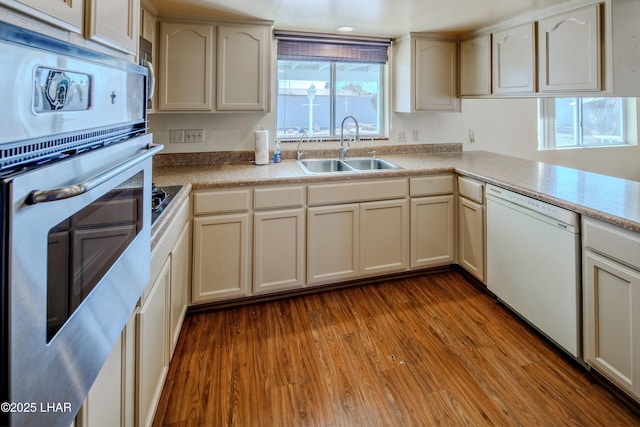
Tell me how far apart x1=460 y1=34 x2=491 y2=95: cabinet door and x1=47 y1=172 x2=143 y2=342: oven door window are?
9.75 feet

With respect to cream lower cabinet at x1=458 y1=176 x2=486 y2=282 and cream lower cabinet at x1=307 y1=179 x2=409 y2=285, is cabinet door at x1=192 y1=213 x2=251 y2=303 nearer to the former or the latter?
cream lower cabinet at x1=307 y1=179 x2=409 y2=285

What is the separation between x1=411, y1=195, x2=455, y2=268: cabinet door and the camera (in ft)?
9.21

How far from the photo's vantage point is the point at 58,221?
52cm

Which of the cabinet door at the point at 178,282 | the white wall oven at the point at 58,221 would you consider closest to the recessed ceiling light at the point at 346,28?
the cabinet door at the point at 178,282

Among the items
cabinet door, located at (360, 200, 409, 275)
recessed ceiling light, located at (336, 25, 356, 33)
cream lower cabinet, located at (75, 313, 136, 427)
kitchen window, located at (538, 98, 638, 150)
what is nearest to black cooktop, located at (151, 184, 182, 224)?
cream lower cabinet, located at (75, 313, 136, 427)

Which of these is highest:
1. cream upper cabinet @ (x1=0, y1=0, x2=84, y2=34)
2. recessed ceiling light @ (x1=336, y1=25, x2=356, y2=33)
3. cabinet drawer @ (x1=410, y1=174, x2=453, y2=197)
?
recessed ceiling light @ (x1=336, y1=25, x2=356, y2=33)

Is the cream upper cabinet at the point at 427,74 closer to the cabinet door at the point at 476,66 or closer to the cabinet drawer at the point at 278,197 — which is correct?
the cabinet door at the point at 476,66

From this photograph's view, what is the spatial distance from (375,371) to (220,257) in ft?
3.97

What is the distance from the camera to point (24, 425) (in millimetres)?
445

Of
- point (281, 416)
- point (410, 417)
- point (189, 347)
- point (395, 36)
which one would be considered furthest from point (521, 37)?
point (189, 347)

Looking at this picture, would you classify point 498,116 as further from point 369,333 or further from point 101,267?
point 101,267

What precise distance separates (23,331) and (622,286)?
1.99 meters

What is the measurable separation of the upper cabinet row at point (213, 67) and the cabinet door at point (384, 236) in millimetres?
1172

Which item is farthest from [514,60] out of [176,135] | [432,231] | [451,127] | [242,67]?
[176,135]
